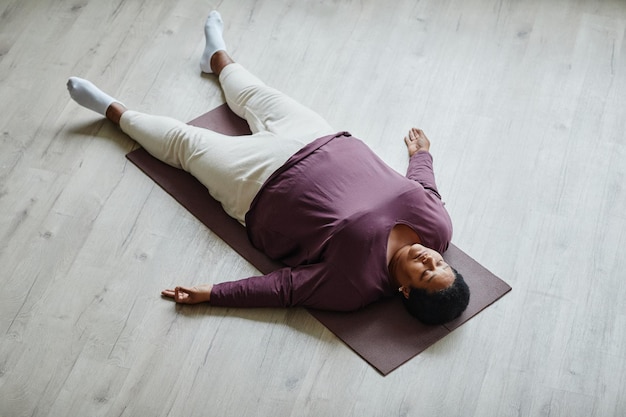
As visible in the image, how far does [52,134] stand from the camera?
3.02m

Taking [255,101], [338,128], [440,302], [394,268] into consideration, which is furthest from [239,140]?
[440,302]

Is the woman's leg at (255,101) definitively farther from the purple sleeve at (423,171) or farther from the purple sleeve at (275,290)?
the purple sleeve at (275,290)

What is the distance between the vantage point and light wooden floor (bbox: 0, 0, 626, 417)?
7.86 feet

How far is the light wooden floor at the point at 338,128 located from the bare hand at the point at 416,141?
4cm

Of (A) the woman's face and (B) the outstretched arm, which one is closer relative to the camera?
(A) the woman's face

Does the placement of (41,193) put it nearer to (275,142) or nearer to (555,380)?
(275,142)

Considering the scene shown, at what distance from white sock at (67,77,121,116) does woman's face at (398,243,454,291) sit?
130cm

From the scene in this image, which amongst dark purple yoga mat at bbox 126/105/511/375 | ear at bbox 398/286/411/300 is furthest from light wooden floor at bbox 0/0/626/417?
ear at bbox 398/286/411/300

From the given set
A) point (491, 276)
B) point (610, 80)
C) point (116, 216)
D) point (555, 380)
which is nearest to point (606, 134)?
point (610, 80)

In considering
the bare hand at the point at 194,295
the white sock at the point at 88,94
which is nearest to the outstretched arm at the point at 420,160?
the bare hand at the point at 194,295

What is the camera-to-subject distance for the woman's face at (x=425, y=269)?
242 centimetres

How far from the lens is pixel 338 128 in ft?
10.00

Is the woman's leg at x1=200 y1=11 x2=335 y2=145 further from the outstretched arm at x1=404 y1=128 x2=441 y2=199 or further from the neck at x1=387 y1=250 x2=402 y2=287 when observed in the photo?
the neck at x1=387 y1=250 x2=402 y2=287

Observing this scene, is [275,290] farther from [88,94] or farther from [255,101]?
[88,94]
